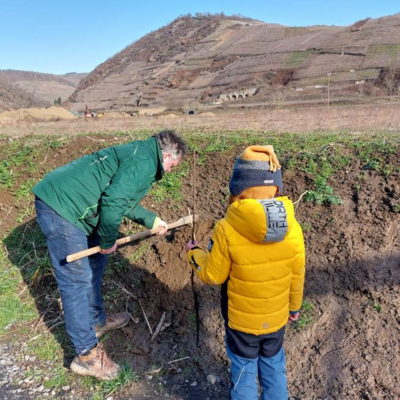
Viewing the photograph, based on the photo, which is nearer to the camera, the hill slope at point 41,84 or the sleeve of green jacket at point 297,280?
the sleeve of green jacket at point 297,280

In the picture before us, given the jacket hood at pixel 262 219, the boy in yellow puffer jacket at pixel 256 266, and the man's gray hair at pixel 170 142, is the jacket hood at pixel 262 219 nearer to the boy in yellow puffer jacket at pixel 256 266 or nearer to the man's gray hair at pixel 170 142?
the boy in yellow puffer jacket at pixel 256 266

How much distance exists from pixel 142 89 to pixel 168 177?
43.2 meters

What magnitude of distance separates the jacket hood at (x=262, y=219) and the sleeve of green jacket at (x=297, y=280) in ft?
0.82

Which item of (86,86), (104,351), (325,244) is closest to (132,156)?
(104,351)

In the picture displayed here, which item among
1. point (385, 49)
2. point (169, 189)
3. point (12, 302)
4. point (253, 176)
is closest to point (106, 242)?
point (253, 176)

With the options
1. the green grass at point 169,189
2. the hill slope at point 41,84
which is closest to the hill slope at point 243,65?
the green grass at point 169,189

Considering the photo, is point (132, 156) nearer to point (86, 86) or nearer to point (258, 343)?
point (258, 343)

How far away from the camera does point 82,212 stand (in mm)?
2654

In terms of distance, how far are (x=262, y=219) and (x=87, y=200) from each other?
1.36 metres

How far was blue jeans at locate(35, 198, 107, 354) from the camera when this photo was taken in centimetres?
267

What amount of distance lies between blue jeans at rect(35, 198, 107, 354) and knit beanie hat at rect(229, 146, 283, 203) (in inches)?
52.7

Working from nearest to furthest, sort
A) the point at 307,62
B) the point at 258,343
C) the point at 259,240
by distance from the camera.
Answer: the point at 259,240, the point at 258,343, the point at 307,62

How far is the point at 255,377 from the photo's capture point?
2.28m

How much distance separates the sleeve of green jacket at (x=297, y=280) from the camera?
213 centimetres
